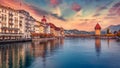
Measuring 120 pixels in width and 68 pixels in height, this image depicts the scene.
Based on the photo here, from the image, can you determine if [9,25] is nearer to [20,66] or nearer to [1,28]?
[1,28]

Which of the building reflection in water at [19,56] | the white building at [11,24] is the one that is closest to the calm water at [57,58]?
the building reflection in water at [19,56]

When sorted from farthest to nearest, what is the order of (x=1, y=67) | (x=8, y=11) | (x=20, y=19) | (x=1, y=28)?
1. (x=20, y=19)
2. (x=8, y=11)
3. (x=1, y=28)
4. (x=1, y=67)

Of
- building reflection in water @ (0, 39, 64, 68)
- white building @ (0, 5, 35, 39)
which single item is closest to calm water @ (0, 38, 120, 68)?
building reflection in water @ (0, 39, 64, 68)

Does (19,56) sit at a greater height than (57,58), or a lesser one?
greater

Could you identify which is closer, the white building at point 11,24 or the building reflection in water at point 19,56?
the building reflection in water at point 19,56

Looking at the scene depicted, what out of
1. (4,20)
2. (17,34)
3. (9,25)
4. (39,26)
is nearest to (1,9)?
(4,20)

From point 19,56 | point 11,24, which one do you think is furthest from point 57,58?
point 11,24

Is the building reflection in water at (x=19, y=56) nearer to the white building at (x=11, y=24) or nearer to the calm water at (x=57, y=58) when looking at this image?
the calm water at (x=57, y=58)

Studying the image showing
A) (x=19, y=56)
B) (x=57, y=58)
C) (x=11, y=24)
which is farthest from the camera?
(x=11, y=24)

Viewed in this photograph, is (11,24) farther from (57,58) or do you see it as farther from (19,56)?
(57,58)

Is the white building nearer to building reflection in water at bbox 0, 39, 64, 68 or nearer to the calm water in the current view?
building reflection in water at bbox 0, 39, 64, 68

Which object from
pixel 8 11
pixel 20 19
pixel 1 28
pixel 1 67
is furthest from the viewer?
pixel 20 19

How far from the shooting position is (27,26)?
148 m

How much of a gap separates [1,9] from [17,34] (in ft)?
75.0
